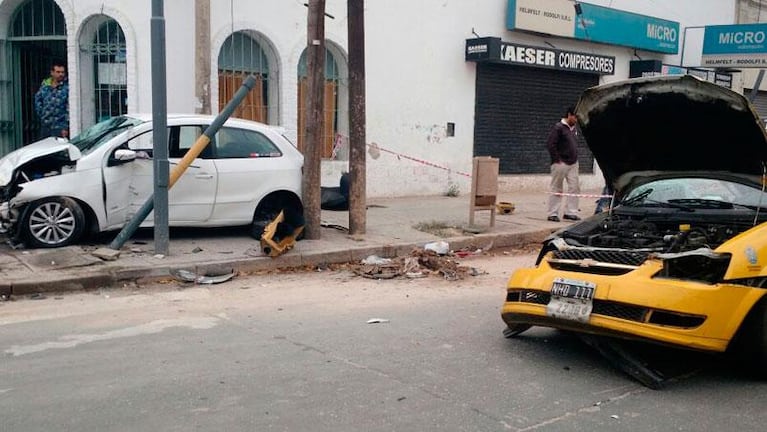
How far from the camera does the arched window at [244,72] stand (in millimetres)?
13281

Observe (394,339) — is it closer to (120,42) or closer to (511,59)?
(120,42)

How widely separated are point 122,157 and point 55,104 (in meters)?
4.27

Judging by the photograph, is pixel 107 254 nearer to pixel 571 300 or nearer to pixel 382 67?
pixel 571 300

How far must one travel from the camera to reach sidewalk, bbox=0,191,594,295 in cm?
778

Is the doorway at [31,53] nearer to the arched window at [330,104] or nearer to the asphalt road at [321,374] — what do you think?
the arched window at [330,104]

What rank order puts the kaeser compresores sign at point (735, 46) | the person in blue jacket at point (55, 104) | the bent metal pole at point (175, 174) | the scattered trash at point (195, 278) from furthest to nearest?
the kaeser compresores sign at point (735, 46)
the person in blue jacket at point (55, 104)
the bent metal pole at point (175, 174)
the scattered trash at point (195, 278)

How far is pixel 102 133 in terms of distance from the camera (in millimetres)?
9203

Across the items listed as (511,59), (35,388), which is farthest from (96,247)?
(511,59)

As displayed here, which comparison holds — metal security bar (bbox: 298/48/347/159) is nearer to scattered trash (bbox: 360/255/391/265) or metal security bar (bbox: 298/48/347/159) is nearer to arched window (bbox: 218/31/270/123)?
arched window (bbox: 218/31/270/123)

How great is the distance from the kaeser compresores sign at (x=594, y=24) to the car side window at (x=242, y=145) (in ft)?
29.6

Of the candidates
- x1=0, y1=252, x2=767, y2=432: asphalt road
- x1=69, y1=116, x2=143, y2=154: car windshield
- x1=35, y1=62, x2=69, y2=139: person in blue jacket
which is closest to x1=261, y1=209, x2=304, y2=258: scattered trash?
x1=0, y1=252, x2=767, y2=432: asphalt road

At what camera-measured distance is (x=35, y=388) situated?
4.68m

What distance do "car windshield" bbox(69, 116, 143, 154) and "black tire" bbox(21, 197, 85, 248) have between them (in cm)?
74

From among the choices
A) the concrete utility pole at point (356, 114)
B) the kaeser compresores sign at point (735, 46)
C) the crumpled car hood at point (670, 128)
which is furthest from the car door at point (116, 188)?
the kaeser compresores sign at point (735, 46)
